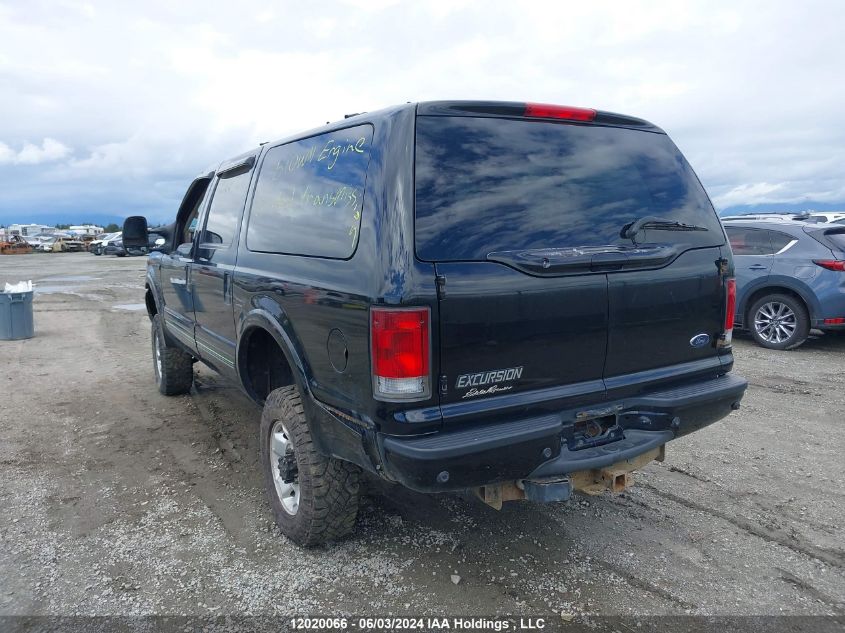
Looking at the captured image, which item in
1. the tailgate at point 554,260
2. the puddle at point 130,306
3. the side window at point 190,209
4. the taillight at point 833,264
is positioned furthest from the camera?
the puddle at point 130,306

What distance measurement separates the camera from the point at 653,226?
3.06 meters

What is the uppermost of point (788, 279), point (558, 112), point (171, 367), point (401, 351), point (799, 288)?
point (558, 112)

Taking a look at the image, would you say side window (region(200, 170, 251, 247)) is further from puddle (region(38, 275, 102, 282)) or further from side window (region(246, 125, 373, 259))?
puddle (region(38, 275, 102, 282))

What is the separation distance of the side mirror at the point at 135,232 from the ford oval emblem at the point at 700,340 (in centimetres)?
434

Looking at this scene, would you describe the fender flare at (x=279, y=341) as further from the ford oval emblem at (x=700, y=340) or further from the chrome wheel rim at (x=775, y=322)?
the chrome wheel rim at (x=775, y=322)

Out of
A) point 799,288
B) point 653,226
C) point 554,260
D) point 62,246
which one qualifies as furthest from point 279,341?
point 62,246

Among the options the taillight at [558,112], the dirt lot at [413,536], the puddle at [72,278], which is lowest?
the dirt lot at [413,536]

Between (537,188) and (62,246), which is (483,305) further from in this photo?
(62,246)

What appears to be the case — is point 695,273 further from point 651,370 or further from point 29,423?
point 29,423

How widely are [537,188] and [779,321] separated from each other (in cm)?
668

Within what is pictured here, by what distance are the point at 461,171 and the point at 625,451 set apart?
145 centimetres

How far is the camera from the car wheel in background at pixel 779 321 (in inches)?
311

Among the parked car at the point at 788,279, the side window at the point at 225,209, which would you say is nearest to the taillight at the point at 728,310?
the side window at the point at 225,209

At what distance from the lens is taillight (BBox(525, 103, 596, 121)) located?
9.59ft
